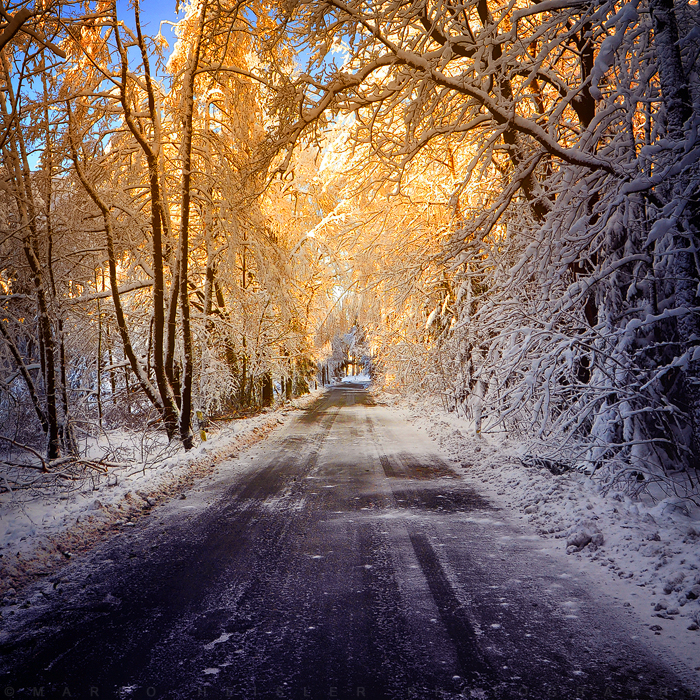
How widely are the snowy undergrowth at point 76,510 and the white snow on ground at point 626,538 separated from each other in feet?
16.8

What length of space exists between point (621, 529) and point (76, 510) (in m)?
6.65

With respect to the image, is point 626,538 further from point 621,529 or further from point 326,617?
point 326,617

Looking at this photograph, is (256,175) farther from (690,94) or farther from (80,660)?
(80,660)

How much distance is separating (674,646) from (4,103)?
13455 mm

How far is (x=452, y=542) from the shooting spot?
509cm

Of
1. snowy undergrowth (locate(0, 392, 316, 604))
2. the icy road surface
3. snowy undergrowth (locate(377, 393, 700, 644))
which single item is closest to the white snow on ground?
snowy undergrowth (locate(377, 393, 700, 644))

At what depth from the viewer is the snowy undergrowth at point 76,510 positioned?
15.3 ft

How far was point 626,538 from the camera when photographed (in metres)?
4.67

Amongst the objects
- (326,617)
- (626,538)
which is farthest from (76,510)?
(626,538)

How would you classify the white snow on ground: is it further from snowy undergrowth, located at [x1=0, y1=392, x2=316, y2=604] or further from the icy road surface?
snowy undergrowth, located at [x1=0, y1=392, x2=316, y2=604]

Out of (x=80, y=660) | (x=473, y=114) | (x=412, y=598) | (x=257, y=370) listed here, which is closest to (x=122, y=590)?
(x=80, y=660)

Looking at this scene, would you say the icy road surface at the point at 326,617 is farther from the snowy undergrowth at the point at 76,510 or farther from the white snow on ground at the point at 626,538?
the snowy undergrowth at the point at 76,510

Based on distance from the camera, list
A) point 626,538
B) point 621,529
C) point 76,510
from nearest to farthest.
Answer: point 626,538 → point 621,529 → point 76,510

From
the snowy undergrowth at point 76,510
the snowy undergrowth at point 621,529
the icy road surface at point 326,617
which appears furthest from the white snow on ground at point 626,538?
the snowy undergrowth at point 76,510
